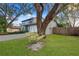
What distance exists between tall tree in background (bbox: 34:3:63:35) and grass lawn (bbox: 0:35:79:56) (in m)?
0.13

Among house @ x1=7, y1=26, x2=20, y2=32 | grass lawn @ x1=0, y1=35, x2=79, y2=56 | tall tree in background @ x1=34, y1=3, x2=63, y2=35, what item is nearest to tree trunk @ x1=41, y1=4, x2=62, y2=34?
tall tree in background @ x1=34, y1=3, x2=63, y2=35

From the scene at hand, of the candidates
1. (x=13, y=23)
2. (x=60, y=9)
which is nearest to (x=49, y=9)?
(x=60, y=9)

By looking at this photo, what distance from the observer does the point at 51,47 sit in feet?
12.0

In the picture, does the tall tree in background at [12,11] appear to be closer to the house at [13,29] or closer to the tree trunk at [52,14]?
the house at [13,29]

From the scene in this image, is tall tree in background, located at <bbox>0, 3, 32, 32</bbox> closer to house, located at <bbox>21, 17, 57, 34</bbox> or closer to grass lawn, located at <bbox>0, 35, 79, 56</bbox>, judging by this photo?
house, located at <bbox>21, 17, 57, 34</bbox>

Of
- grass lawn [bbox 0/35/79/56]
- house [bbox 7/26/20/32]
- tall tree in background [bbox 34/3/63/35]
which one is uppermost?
tall tree in background [bbox 34/3/63/35]

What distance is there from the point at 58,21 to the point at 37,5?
266mm

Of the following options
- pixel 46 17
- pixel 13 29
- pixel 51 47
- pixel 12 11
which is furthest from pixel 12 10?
pixel 51 47

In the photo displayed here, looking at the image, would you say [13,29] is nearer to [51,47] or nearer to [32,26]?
[32,26]

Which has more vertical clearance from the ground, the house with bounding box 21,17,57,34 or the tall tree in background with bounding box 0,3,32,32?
the tall tree in background with bounding box 0,3,32,32

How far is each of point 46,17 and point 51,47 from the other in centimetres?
31

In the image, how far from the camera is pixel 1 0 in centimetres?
365

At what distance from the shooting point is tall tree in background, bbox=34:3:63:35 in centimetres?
367

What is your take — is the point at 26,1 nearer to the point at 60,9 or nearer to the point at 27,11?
the point at 27,11
